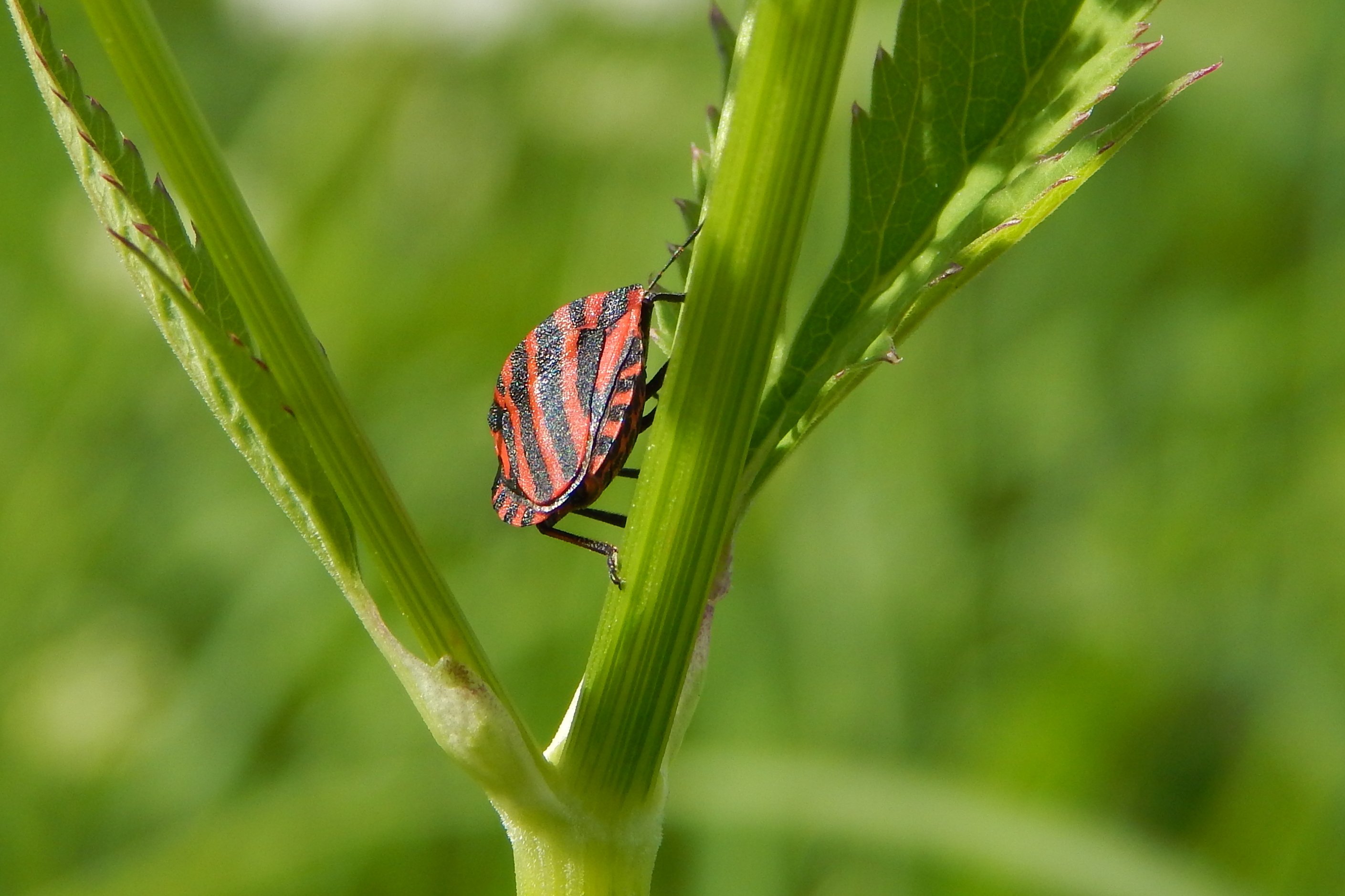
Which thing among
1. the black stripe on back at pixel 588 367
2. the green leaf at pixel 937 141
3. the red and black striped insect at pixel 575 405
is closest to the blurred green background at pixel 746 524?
the red and black striped insect at pixel 575 405

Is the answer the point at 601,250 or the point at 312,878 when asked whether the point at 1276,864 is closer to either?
→ the point at 312,878

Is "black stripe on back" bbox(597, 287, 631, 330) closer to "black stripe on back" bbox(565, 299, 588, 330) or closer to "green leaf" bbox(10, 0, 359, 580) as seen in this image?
"black stripe on back" bbox(565, 299, 588, 330)

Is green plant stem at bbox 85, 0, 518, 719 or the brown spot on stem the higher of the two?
the brown spot on stem

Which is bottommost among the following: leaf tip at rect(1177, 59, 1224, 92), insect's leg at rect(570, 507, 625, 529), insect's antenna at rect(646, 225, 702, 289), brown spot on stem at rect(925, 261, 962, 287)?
insect's leg at rect(570, 507, 625, 529)

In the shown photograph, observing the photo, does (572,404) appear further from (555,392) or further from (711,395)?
(711,395)

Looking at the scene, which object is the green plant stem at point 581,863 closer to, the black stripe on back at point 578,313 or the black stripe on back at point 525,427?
the black stripe on back at point 525,427

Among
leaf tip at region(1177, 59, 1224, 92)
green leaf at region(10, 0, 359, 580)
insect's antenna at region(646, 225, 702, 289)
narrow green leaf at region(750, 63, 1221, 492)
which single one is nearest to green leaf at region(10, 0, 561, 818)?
green leaf at region(10, 0, 359, 580)

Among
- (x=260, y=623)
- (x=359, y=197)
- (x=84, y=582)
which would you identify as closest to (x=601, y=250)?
(x=359, y=197)
